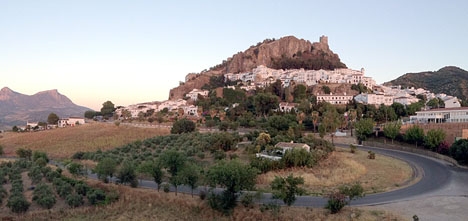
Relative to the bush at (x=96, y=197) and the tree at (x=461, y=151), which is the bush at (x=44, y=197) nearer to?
the bush at (x=96, y=197)

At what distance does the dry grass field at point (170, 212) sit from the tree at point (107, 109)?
3782 inches

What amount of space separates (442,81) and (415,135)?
127m

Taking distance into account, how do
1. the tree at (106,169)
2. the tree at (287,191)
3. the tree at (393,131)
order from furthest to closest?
the tree at (393,131)
the tree at (106,169)
the tree at (287,191)

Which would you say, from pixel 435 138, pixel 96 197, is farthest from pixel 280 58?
pixel 96 197

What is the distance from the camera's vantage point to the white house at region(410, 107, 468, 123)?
56.8 meters

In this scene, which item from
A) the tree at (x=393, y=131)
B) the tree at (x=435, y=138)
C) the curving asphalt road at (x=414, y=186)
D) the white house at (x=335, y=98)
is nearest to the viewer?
the curving asphalt road at (x=414, y=186)

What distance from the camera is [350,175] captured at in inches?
1342

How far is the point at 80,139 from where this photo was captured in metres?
69.5

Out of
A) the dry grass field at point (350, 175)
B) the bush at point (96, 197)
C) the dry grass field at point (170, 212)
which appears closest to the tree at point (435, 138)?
the dry grass field at point (350, 175)

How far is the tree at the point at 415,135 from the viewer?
4988 centimetres

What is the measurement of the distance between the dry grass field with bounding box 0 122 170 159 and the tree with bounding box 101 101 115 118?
1584 inches

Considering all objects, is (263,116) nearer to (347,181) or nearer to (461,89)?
(347,181)

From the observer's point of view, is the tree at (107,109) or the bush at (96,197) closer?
the bush at (96,197)

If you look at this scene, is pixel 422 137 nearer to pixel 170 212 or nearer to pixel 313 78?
pixel 170 212
